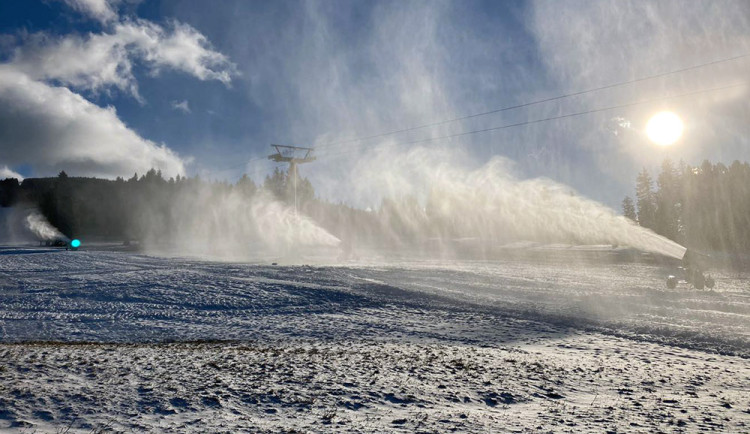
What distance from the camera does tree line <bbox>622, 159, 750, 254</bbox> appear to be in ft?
274

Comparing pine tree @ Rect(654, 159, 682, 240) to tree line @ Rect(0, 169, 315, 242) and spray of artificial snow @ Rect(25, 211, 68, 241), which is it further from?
spray of artificial snow @ Rect(25, 211, 68, 241)

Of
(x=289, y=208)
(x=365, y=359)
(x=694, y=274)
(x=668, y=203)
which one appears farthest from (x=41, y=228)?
(x=668, y=203)

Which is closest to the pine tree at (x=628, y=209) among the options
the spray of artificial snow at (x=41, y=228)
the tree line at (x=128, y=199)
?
the tree line at (x=128, y=199)

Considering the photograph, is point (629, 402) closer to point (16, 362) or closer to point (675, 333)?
point (675, 333)

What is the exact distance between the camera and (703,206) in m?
89.2

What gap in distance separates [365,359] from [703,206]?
103 meters

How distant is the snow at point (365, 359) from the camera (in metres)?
7.81

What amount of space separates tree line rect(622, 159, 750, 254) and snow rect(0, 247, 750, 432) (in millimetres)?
71461

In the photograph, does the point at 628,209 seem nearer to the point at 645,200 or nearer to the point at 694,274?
the point at 645,200

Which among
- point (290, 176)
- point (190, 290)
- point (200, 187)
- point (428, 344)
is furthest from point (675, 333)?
point (200, 187)

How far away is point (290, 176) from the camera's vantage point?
212 ft

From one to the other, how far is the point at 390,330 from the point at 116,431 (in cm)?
1170

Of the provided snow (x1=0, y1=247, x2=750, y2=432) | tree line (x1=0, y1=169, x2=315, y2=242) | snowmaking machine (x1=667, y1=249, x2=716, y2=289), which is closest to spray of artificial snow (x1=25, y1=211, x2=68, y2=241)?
tree line (x1=0, y1=169, x2=315, y2=242)

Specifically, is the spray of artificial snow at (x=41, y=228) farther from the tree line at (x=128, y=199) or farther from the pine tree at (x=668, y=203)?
the pine tree at (x=668, y=203)
